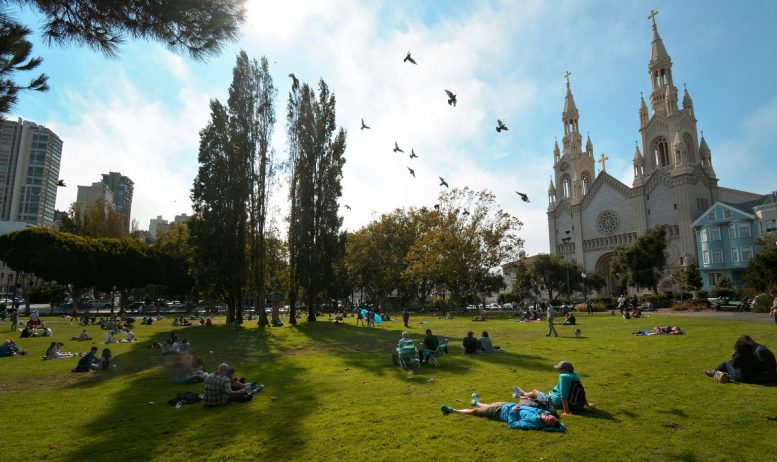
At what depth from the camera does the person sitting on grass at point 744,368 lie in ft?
29.7

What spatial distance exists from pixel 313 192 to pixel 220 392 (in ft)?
93.1

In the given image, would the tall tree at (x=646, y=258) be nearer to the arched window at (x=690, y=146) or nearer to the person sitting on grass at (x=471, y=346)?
the arched window at (x=690, y=146)

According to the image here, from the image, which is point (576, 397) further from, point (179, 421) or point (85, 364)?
point (85, 364)

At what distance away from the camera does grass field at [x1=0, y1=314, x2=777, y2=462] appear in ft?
19.7

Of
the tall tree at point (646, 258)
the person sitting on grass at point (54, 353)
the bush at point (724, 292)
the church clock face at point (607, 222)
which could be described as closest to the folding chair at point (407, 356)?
the person sitting on grass at point (54, 353)

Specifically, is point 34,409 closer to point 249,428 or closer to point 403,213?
point 249,428

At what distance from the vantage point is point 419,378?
1109 cm

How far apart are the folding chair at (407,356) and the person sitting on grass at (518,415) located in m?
4.84

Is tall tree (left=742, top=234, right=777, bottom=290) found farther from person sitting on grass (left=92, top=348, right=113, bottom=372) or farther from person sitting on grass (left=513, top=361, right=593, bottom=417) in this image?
person sitting on grass (left=92, top=348, right=113, bottom=372)

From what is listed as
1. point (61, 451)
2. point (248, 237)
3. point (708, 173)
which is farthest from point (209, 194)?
point (708, 173)

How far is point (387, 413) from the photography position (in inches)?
308

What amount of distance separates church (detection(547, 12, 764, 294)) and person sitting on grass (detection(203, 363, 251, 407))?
67.5 m

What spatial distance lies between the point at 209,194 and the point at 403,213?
36.1 metres

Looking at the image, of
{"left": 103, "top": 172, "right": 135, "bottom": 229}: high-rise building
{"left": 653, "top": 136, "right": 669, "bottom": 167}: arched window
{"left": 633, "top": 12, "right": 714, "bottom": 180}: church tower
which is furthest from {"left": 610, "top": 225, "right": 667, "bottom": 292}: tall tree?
{"left": 103, "top": 172, "right": 135, "bottom": 229}: high-rise building
